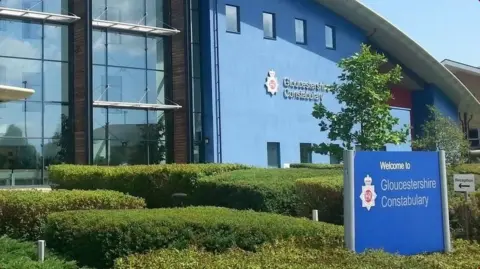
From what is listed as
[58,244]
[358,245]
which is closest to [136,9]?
[58,244]

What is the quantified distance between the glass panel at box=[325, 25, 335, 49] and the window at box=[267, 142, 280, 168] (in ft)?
21.0

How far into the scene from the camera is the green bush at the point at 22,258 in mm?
7082

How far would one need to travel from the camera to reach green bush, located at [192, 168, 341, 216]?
38.1 ft

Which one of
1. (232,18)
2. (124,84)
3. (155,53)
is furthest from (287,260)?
(232,18)

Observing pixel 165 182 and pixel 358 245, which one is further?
pixel 165 182

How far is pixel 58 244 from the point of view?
330 inches

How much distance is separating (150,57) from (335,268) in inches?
833

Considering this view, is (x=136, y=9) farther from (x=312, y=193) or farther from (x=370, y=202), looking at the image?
(x=370, y=202)

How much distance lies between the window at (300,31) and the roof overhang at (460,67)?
14105 millimetres

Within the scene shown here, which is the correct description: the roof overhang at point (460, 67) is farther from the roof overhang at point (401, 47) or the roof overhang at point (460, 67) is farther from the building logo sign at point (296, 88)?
the building logo sign at point (296, 88)

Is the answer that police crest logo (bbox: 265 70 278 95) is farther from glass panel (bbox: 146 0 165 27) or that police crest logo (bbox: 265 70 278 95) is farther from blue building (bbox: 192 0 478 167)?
glass panel (bbox: 146 0 165 27)

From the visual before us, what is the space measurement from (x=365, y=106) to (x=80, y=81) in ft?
33.9

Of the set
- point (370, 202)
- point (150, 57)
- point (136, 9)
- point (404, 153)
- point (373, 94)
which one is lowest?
point (370, 202)

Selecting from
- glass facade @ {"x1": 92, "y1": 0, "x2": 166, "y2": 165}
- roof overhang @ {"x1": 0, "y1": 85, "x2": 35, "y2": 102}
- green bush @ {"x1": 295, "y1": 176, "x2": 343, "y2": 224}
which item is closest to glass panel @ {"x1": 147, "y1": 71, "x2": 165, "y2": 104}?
glass facade @ {"x1": 92, "y1": 0, "x2": 166, "y2": 165}
